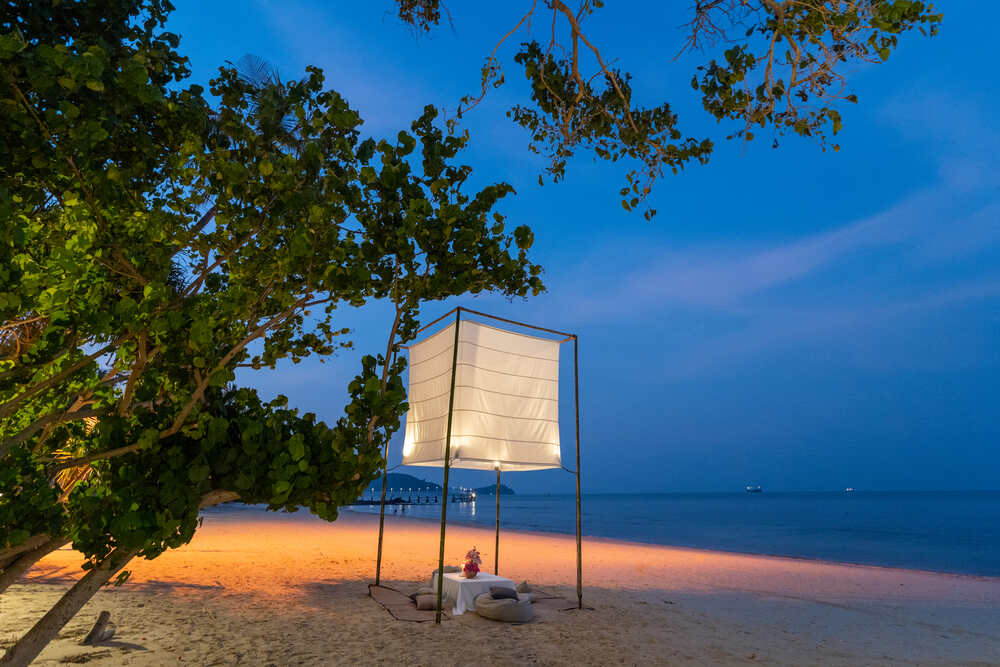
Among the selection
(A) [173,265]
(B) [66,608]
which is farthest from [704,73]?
(B) [66,608]

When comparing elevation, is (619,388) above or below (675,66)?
above

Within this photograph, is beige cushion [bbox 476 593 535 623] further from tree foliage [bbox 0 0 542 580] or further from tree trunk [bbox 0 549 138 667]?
tree trunk [bbox 0 549 138 667]

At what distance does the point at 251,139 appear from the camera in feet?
→ 9.00

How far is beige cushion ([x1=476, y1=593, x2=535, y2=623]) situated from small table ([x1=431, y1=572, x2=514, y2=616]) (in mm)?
270

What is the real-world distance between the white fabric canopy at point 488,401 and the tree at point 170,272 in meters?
3.61

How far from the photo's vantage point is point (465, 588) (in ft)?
21.2

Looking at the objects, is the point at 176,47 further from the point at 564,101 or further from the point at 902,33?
the point at 902,33

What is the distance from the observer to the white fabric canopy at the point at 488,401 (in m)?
6.40

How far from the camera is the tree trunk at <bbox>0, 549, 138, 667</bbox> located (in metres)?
2.18

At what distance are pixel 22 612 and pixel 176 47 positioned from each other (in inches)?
229

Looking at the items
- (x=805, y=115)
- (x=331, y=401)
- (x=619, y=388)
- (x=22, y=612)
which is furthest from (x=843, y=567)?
(x=619, y=388)

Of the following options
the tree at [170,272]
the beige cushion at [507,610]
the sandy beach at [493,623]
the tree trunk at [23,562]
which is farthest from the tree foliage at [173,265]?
the beige cushion at [507,610]

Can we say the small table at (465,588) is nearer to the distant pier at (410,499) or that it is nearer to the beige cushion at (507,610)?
the beige cushion at (507,610)

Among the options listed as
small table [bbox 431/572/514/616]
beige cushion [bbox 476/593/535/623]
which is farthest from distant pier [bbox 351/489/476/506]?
beige cushion [bbox 476/593/535/623]
